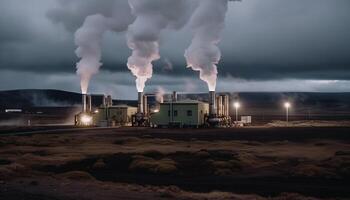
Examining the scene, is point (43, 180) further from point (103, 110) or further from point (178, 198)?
point (103, 110)

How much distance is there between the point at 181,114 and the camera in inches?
3420

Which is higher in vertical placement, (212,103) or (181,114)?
(212,103)

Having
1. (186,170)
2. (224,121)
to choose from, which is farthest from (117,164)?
(224,121)

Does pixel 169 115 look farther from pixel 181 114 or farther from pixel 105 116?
pixel 105 116

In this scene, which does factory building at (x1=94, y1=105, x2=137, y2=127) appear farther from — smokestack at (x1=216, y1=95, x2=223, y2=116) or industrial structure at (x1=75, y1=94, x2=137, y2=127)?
smokestack at (x1=216, y1=95, x2=223, y2=116)

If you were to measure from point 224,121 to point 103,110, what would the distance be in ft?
86.0

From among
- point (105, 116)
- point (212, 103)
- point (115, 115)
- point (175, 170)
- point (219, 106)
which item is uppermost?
point (212, 103)

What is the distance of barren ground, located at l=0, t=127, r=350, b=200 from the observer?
89.4 feet

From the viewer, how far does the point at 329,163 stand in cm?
3703

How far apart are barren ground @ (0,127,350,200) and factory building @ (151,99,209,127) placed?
27580 millimetres

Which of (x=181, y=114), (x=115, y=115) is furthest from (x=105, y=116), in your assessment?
(x=181, y=114)

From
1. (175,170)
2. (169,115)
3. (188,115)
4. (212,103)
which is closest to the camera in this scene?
(175,170)

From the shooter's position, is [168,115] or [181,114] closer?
[181,114]

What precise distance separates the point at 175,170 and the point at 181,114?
1986 inches
